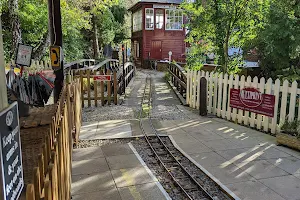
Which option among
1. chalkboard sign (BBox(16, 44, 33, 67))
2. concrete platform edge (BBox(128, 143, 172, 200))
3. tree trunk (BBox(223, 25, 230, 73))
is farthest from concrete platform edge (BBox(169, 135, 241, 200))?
tree trunk (BBox(223, 25, 230, 73))

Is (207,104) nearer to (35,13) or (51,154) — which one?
(51,154)

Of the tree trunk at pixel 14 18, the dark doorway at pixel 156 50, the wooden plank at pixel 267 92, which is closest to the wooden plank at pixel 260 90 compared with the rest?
the wooden plank at pixel 267 92

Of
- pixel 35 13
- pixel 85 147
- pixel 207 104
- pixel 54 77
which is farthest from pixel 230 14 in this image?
pixel 35 13

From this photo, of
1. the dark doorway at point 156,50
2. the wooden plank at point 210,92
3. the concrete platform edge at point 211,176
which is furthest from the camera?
the dark doorway at point 156,50

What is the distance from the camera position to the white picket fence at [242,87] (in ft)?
21.7

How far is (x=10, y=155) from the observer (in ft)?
4.87

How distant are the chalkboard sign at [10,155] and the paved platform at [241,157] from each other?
3.15 meters

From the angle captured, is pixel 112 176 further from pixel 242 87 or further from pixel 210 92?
pixel 210 92

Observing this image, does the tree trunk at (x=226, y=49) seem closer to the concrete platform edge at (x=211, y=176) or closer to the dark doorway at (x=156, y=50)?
the concrete platform edge at (x=211, y=176)

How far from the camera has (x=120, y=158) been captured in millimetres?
5289

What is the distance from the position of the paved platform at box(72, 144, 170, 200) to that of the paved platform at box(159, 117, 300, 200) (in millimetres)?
1041

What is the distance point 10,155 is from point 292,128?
5805 millimetres

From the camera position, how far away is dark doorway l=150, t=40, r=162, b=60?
3114 cm

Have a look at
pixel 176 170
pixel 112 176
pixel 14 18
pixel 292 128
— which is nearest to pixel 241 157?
pixel 176 170
